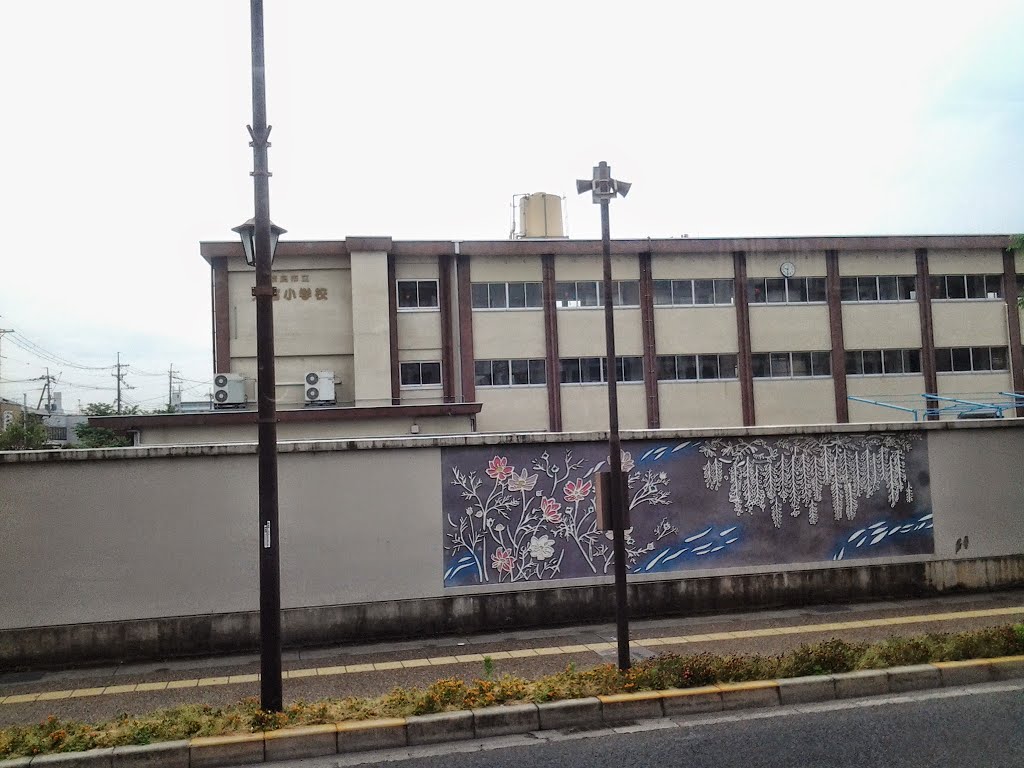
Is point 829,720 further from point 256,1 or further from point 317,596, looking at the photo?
point 256,1

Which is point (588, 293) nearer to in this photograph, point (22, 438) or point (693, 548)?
point (693, 548)

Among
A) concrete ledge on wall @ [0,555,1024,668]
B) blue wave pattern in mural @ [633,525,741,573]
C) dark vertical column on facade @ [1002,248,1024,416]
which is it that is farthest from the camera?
dark vertical column on facade @ [1002,248,1024,416]

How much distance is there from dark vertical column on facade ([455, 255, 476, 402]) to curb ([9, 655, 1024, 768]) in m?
30.1

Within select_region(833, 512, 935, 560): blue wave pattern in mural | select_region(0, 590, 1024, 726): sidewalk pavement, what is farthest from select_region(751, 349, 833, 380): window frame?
select_region(0, 590, 1024, 726): sidewalk pavement

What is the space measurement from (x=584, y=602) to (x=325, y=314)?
96.1 ft

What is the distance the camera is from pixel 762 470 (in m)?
12.9

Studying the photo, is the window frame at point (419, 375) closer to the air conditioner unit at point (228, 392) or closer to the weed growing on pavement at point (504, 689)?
the air conditioner unit at point (228, 392)

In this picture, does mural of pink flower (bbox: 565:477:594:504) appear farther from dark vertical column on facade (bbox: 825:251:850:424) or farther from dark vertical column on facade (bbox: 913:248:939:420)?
dark vertical column on facade (bbox: 913:248:939:420)

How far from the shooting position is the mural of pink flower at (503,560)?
11820 mm

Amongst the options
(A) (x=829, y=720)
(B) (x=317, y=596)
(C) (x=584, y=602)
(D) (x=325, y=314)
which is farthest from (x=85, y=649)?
(D) (x=325, y=314)

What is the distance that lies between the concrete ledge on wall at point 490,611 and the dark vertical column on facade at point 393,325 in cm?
2712

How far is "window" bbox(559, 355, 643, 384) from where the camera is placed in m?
39.2

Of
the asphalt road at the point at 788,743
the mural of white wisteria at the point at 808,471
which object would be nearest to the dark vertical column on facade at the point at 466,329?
the mural of white wisteria at the point at 808,471

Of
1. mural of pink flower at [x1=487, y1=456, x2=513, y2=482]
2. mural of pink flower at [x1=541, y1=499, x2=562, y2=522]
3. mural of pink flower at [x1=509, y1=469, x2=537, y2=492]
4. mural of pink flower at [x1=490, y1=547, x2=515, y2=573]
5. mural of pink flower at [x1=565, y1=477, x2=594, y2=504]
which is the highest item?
mural of pink flower at [x1=487, y1=456, x2=513, y2=482]
